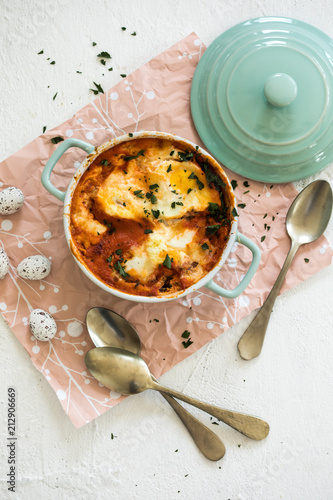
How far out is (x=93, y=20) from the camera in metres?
2.10

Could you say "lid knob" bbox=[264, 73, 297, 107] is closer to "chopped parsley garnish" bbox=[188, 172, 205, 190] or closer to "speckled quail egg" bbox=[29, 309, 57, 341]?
"chopped parsley garnish" bbox=[188, 172, 205, 190]

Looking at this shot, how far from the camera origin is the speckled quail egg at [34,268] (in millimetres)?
1908

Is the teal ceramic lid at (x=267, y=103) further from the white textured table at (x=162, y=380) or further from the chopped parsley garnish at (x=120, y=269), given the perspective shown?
the chopped parsley garnish at (x=120, y=269)

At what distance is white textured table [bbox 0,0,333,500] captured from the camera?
2016 mm

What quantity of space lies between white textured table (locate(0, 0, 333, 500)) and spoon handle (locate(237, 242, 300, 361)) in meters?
0.04

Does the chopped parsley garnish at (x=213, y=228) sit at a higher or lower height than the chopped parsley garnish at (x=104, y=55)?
lower

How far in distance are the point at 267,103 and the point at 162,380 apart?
1.41 m

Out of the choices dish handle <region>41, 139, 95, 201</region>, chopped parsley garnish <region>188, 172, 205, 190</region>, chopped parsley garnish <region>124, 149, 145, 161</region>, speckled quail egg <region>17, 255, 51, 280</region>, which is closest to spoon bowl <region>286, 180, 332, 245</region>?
chopped parsley garnish <region>188, 172, 205, 190</region>

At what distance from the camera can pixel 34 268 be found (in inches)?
75.0

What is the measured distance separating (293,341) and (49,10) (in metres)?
2.07

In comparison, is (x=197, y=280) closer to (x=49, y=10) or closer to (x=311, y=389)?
(x=311, y=389)

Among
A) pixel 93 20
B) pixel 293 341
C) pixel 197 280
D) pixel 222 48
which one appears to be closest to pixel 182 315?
pixel 197 280

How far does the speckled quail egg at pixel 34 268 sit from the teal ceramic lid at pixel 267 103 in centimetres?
96

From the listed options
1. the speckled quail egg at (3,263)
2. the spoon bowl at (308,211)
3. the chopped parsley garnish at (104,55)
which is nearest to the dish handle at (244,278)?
the spoon bowl at (308,211)
